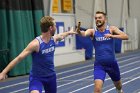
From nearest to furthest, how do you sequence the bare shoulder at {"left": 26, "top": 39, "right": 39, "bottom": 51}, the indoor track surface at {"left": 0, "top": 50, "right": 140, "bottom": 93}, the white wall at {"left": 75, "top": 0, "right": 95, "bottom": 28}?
the bare shoulder at {"left": 26, "top": 39, "right": 39, "bottom": 51} < the indoor track surface at {"left": 0, "top": 50, "right": 140, "bottom": 93} < the white wall at {"left": 75, "top": 0, "right": 95, "bottom": 28}

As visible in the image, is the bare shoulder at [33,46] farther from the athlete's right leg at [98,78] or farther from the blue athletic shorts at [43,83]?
the athlete's right leg at [98,78]

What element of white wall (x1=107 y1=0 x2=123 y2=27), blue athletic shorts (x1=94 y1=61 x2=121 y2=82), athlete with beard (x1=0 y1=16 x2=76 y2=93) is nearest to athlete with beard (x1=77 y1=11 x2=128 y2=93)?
blue athletic shorts (x1=94 y1=61 x2=121 y2=82)

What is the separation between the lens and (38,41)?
17.0 feet

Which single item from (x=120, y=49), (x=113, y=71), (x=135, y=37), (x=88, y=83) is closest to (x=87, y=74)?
(x=88, y=83)

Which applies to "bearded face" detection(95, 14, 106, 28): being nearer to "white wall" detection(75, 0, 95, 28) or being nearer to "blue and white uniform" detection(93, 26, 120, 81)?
"blue and white uniform" detection(93, 26, 120, 81)

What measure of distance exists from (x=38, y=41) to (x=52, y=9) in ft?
34.2

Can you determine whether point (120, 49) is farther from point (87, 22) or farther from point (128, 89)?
point (128, 89)

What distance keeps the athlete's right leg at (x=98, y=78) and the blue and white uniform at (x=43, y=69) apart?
1250 mm

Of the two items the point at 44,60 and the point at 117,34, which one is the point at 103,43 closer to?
the point at 117,34

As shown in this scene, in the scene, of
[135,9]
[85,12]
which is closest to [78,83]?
[85,12]

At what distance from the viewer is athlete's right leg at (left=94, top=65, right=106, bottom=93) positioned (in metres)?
6.31

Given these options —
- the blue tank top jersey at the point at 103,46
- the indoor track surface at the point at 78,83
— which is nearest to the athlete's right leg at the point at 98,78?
the blue tank top jersey at the point at 103,46

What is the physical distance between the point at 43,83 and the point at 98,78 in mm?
1555

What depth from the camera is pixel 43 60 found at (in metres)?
5.23
